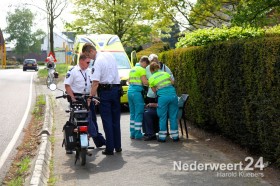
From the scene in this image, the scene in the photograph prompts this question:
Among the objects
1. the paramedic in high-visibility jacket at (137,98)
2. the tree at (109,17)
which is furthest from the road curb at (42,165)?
the tree at (109,17)

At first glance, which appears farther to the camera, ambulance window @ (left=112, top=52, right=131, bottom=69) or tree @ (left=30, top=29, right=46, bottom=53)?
tree @ (left=30, top=29, right=46, bottom=53)

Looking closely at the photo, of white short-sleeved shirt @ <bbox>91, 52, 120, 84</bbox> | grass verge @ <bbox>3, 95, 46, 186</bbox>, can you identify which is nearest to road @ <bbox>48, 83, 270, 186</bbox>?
grass verge @ <bbox>3, 95, 46, 186</bbox>

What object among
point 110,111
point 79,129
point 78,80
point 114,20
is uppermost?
point 114,20

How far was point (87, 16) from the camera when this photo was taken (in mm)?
39719

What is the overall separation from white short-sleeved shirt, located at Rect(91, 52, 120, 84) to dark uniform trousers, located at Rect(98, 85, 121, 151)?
129mm

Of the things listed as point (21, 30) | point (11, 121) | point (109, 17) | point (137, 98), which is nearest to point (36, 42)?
point (21, 30)

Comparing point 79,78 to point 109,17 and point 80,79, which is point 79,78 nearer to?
point 80,79

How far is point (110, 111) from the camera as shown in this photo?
8.48 meters

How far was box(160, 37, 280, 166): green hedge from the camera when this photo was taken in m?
6.74

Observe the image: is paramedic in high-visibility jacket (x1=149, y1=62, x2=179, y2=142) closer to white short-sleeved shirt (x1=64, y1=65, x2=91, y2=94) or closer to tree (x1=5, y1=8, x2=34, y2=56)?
white short-sleeved shirt (x1=64, y1=65, x2=91, y2=94)

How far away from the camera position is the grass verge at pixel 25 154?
7.14 metres

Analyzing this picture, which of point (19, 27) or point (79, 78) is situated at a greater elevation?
point (19, 27)

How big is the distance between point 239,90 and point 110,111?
230 cm

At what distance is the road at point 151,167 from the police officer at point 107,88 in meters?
0.51
